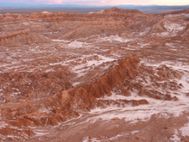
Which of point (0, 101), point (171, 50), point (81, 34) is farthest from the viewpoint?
point (81, 34)

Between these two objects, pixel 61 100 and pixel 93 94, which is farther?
pixel 93 94

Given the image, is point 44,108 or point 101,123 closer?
point 101,123

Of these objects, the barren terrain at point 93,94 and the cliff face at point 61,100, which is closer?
the barren terrain at point 93,94

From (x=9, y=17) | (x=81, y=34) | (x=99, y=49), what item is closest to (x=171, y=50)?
(x=99, y=49)

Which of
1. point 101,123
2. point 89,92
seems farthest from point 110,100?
point 101,123

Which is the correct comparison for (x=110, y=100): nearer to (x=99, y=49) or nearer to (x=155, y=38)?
(x=99, y=49)

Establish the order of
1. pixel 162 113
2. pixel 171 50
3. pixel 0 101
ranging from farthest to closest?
pixel 171 50 < pixel 0 101 < pixel 162 113

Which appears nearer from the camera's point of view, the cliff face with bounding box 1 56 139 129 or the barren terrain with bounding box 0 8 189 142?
the barren terrain with bounding box 0 8 189 142
